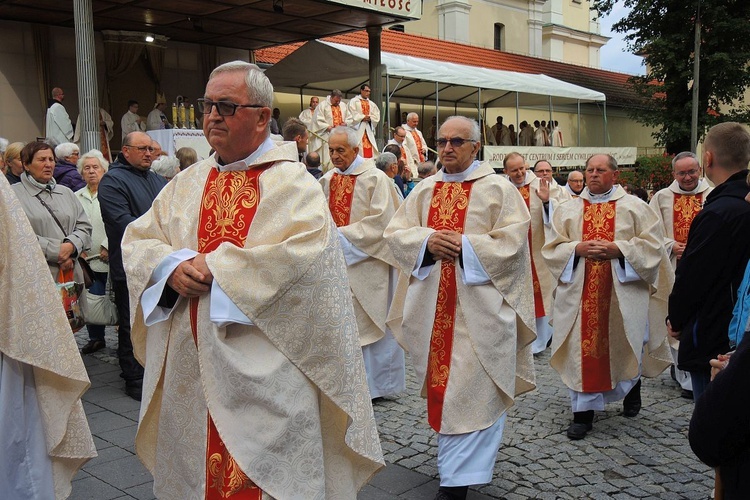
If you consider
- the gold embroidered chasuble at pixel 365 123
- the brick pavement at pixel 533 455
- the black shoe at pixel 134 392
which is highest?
the gold embroidered chasuble at pixel 365 123

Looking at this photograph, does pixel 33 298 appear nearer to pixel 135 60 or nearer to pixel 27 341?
pixel 27 341

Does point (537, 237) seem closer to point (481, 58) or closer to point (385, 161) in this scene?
point (385, 161)

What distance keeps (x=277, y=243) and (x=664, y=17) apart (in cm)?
2732

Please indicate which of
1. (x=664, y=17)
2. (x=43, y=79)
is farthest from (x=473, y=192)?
(x=664, y=17)

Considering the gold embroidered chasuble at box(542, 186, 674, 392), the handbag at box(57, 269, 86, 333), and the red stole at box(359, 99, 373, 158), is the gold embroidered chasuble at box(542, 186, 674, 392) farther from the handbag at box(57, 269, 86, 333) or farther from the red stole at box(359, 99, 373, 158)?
the red stole at box(359, 99, 373, 158)

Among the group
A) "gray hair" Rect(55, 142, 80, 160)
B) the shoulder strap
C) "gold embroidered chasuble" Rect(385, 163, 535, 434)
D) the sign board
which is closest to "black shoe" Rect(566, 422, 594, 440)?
"gold embroidered chasuble" Rect(385, 163, 535, 434)

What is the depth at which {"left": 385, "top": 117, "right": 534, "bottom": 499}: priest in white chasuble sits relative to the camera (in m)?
4.27

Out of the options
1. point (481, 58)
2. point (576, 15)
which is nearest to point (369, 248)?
point (481, 58)

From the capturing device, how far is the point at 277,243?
281cm

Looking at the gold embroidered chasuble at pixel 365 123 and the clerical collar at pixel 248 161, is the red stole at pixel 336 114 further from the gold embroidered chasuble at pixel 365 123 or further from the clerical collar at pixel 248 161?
the clerical collar at pixel 248 161

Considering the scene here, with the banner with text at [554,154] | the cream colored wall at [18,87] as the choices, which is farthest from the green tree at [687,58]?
the cream colored wall at [18,87]

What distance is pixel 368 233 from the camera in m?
6.03

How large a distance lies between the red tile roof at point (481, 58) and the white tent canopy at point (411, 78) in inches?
57.2

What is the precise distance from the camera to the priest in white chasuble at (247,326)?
2.76 meters
